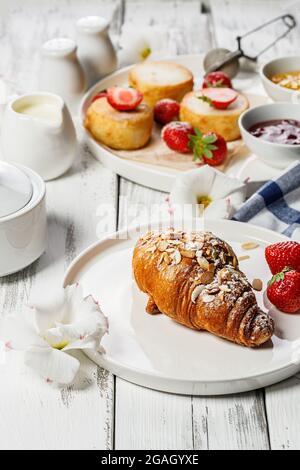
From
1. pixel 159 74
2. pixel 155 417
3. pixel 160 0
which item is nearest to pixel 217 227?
pixel 155 417

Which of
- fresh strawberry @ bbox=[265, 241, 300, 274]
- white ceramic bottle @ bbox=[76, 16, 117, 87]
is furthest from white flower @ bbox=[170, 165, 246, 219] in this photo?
white ceramic bottle @ bbox=[76, 16, 117, 87]

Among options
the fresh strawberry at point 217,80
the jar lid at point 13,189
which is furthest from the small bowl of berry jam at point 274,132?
the jar lid at point 13,189

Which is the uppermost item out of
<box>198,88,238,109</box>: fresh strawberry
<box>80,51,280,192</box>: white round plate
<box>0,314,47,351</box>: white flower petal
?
<box>0,314,47,351</box>: white flower petal

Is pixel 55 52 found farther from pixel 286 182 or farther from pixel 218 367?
pixel 218 367

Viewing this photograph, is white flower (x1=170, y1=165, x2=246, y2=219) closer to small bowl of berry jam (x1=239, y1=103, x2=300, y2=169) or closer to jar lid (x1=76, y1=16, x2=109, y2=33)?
small bowl of berry jam (x1=239, y1=103, x2=300, y2=169)

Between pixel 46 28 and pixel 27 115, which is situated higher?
pixel 27 115

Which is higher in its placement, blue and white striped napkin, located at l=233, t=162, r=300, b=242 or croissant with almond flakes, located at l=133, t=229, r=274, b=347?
croissant with almond flakes, located at l=133, t=229, r=274, b=347

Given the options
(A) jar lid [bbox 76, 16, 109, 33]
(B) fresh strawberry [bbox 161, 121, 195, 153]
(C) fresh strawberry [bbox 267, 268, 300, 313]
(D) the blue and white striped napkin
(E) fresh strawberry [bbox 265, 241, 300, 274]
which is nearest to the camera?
(C) fresh strawberry [bbox 267, 268, 300, 313]
